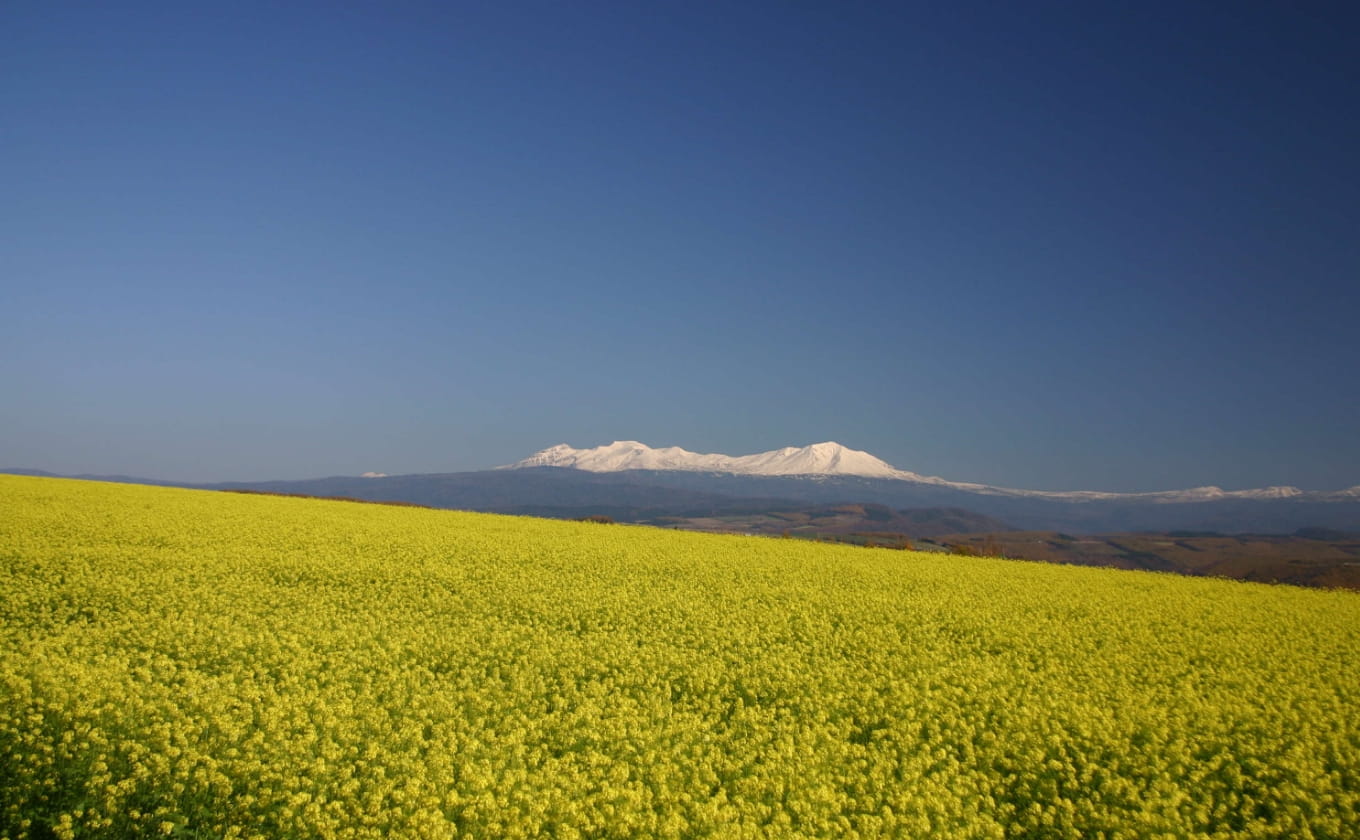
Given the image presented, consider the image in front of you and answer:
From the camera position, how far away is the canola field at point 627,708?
7992 mm

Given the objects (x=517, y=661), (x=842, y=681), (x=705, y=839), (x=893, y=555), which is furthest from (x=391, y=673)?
(x=893, y=555)

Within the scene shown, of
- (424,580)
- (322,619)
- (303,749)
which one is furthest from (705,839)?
(424,580)

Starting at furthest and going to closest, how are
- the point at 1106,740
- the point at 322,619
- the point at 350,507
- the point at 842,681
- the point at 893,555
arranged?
the point at 350,507
the point at 893,555
the point at 322,619
the point at 842,681
the point at 1106,740

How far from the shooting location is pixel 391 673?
38.8 ft

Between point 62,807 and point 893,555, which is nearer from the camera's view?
point 62,807

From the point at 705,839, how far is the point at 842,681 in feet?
20.1

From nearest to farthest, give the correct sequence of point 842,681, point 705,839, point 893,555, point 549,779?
1. point 705,839
2. point 549,779
3. point 842,681
4. point 893,555

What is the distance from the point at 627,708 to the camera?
1082cm

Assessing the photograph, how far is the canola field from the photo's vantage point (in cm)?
799

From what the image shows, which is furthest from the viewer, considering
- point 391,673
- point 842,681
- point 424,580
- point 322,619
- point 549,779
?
point 424,580

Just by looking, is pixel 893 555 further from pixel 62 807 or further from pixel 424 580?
pixel 62 807

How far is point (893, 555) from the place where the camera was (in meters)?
35.5

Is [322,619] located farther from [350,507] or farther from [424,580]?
[350,507]

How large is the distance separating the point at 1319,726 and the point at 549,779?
42.8 feet
